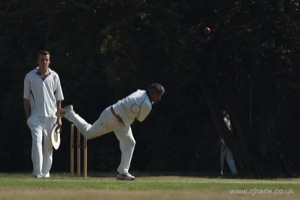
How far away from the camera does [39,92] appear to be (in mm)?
18109

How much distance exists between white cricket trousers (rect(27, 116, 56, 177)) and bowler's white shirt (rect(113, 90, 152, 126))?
4.33 ft

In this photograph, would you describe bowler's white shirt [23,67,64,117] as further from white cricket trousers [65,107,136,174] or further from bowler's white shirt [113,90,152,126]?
bowler's white shirt [113,90,152,126]

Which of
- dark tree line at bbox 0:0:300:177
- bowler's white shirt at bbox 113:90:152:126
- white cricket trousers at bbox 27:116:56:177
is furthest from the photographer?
dark tree line at bbox 0:0:300:177

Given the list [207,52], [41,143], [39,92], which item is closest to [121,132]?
[41,143]

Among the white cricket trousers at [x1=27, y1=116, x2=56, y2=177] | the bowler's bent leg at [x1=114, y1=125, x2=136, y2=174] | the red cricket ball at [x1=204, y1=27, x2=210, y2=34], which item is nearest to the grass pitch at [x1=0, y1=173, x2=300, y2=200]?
the bowler's bent leg at [x1=114, y1=125, x2=136, y2=174]

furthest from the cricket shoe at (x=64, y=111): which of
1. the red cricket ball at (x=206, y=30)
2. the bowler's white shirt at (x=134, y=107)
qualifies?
the red cricket ball at (x=206, y=30)

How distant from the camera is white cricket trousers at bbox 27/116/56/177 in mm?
18047

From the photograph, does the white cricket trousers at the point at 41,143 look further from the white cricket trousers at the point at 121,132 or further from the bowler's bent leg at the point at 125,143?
the bowler's bent leg at the point at 125,143

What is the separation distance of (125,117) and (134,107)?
0.27m

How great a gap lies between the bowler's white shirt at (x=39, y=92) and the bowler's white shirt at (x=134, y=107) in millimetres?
1226

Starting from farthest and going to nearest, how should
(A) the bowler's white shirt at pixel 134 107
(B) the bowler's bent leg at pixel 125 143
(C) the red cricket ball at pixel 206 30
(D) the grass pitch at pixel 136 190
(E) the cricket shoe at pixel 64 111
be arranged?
(C) the red cricket ball at pixel 206 30, (E) the cricket shoe at pixel 64 111, (B) the bowler's bent leg at pixel 125 143, (A) the bowler's white shirt at pixel 134 107, (D) the grass pitch at pixel 136 190

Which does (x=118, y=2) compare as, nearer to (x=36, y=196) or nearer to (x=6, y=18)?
(x=6, y=18)

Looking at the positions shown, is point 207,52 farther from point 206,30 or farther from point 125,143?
point 125,143

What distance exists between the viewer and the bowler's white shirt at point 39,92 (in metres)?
18.1
